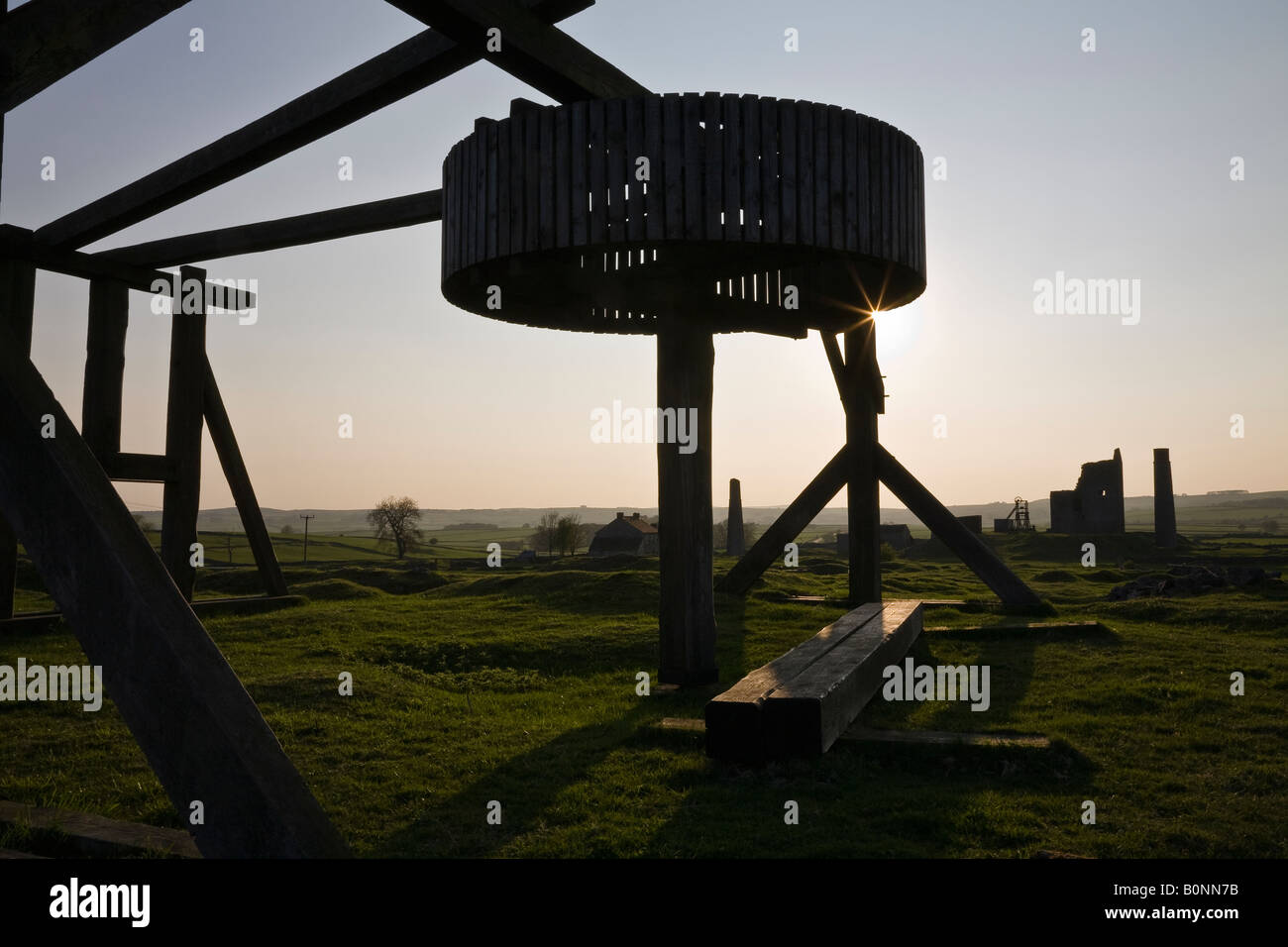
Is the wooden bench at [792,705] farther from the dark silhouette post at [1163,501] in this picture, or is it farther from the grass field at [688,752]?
the dark silhouette post at [1163,501]

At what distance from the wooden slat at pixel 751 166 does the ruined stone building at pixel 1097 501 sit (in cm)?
3799

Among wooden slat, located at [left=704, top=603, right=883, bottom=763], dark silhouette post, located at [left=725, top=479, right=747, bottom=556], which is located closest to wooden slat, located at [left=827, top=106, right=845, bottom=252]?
wooden slat, located at [left=704, top=603, right=883, bottom=763]

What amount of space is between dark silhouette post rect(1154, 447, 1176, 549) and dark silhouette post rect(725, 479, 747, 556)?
15.7m

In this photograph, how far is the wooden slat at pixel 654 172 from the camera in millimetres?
5762

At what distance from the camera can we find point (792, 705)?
4914 mm

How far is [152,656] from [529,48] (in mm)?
4116

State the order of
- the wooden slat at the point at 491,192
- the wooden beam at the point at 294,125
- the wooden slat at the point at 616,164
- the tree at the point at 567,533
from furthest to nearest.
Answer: the tree at the point at 567,533
the wooden slat at the point at 491,192
the wooden slat at the point at 616,164
the wooden beam at the point at 294,125

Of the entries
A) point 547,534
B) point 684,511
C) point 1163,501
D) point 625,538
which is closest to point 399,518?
point 547,534

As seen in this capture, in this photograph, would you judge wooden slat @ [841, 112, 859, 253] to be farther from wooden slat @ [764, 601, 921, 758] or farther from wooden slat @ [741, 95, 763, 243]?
wooden slat @ [764, 601, 921, 758]

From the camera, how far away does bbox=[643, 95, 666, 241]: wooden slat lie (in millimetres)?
5762

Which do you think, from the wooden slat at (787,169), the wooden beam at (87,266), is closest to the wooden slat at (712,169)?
the wooden slat at (787,169)

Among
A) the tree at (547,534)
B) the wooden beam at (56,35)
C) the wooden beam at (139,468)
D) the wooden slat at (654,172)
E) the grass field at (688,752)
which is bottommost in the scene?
the tree at (547,534)

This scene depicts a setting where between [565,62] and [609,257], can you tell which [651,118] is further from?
[609,257]

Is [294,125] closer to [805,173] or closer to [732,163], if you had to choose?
[732,163]
